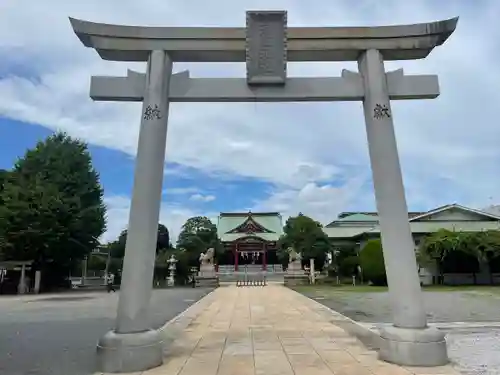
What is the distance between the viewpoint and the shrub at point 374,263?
2929 cm

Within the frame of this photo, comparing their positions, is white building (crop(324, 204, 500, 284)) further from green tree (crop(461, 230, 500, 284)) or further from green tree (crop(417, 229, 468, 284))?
green tree (crop(461, 230, 500, 284))

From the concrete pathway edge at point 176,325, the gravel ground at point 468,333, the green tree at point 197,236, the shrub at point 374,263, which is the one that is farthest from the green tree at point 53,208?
the gravel ground at point 468,333

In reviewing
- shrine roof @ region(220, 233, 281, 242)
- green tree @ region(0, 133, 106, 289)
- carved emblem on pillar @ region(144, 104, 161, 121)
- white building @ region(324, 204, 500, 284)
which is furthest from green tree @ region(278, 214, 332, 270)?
carved emblem on pillar @ region(144, 104, 161, 121)

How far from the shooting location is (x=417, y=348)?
574 cm

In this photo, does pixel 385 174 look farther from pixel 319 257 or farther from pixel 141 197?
pixel 319 257

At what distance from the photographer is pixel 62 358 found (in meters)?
7.19

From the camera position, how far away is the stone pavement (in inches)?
224

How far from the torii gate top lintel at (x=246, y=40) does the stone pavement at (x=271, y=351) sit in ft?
15.5

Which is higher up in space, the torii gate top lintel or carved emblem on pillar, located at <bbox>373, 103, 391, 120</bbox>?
the torii gate top lintel

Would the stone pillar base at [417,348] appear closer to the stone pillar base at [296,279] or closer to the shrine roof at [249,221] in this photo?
the stone pillar base at [296,279]

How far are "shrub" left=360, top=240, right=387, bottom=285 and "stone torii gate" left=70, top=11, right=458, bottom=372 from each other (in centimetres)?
2399

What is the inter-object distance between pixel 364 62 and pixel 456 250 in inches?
1069

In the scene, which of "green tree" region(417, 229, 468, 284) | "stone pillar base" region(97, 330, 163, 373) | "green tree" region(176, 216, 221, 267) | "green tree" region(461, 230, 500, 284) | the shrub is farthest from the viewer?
"green tree" region(176, 216, 221, 267)

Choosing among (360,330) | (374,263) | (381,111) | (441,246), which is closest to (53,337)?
(360,330)
